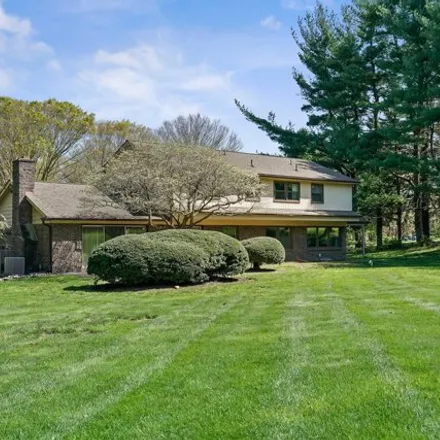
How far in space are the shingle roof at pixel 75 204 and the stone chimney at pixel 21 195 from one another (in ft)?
1.23

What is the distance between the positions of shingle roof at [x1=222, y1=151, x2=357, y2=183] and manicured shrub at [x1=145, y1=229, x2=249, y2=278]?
11.0 meters

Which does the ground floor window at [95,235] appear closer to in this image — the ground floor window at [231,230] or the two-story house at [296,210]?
the two-story house at [296,210]

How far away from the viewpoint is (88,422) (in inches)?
159

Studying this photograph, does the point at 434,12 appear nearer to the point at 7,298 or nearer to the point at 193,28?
the point at 193,28

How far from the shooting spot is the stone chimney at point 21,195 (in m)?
22.5

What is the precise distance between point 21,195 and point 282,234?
45.6 ft

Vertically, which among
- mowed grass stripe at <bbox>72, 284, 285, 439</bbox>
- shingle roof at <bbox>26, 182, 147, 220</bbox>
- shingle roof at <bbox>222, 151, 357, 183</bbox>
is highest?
shingle roof at <bbox>222, 151, 357, 183</bbox>

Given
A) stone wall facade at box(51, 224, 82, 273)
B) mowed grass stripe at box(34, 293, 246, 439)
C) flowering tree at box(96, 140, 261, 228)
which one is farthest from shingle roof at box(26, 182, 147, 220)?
mowed grass stripe at box(34, 293, 246, 439)

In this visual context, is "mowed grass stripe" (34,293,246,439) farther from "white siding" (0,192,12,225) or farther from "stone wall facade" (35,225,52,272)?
"white siding" (0,192,12,225)

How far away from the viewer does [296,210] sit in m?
28.9

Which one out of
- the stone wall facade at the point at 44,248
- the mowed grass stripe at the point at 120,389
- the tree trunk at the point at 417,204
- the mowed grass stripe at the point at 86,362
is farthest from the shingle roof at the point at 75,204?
the tree trunk at the point at 417,204

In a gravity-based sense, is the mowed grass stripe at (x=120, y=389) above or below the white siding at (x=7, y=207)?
below

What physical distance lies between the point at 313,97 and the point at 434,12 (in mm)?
14041

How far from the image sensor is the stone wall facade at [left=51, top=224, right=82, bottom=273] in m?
21.1
